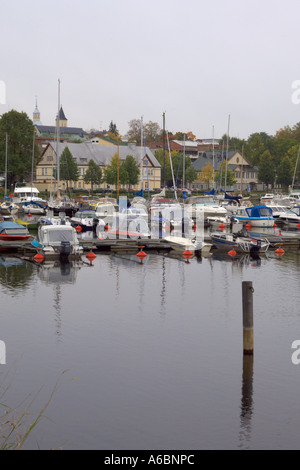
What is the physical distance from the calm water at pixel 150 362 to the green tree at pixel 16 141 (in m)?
80.2

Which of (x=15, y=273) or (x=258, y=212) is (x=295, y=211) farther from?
(x=15, y=273)

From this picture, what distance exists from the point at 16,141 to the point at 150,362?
330 feet

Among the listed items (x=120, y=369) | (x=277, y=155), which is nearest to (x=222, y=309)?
(x=120, y=369)

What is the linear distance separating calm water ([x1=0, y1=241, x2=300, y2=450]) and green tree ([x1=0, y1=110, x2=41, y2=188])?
80170mm

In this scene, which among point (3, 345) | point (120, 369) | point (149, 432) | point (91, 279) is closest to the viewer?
point (149, 432)

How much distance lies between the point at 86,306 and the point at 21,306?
3328mm

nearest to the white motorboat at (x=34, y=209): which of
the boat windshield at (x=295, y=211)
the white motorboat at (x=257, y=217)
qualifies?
the white motorboat at (x=257, y=217)

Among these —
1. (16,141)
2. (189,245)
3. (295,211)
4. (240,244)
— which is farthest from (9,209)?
(240,244)

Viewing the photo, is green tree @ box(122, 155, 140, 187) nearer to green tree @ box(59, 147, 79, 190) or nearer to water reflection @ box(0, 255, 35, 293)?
green tree @ box(59, 147, 79, 190)

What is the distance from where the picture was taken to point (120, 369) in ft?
72.4

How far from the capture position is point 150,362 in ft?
75.0

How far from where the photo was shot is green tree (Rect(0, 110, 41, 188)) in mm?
115812

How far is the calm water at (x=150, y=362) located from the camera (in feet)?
57.2

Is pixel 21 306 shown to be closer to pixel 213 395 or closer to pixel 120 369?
pixel 120 369
